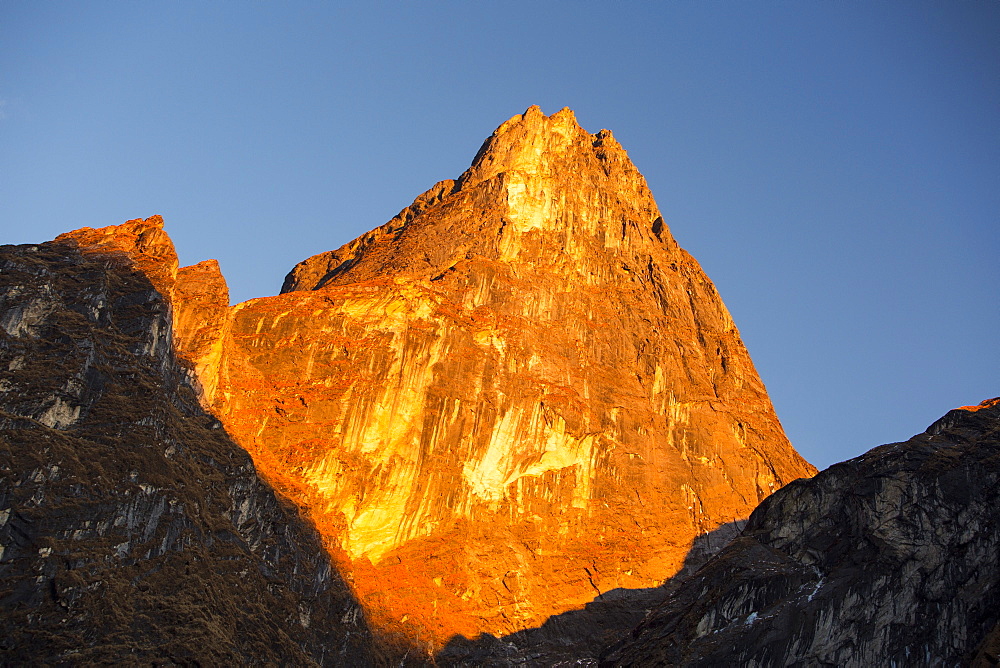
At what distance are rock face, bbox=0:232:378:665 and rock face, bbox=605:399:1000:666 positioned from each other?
25479 millimetres

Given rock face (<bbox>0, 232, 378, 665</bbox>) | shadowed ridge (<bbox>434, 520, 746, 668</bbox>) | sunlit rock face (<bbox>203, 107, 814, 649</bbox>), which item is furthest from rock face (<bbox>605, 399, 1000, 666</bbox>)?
rock face (<bbox>0, 232, 378, 665</bbox>)

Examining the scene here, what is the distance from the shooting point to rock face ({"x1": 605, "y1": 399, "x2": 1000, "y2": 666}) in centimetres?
7331

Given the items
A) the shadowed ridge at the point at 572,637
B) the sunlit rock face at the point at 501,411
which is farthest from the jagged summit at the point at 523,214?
the shadowed ridge at the point at 572,637

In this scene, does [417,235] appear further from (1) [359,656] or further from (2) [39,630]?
(2) [39,630]

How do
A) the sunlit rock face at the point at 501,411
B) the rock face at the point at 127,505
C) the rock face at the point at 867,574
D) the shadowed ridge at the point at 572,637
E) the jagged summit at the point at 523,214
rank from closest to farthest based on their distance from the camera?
1. the rock face at the point at 127,505
2. the rock face at the point at 867,574
3. the shadowed ridge at the point at 572,637
4. the sunlit rock face at the point at 501,411
5. the jagged summit at the point at 523,214

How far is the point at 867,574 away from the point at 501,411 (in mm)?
39216

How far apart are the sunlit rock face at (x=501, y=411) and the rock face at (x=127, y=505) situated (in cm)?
721

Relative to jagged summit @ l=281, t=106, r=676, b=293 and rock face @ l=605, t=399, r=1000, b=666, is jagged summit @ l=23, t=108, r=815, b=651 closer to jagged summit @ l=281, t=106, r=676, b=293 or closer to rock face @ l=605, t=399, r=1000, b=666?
jagged summit @ l=281, t=106, r=676, b=293

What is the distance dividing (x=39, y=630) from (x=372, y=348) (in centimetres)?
4570

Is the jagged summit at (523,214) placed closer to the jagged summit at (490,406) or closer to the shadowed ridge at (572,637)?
the jagged summit at (490,406)

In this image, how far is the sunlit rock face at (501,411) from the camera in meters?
99.6

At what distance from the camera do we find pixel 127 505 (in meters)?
76.4

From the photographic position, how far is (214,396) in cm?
9825

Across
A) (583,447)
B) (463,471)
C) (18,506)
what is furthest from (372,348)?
(18,506)
